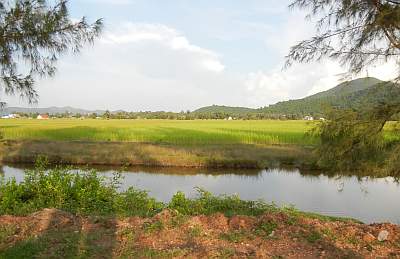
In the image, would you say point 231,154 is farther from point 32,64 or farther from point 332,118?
point 32,64

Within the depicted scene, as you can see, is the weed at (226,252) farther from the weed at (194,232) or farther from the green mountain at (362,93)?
the green mountain at (362,93)

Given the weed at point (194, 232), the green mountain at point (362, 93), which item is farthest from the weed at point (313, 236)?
the green mountain at point (362, 93)

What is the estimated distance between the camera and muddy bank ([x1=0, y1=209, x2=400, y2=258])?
573 centimetres

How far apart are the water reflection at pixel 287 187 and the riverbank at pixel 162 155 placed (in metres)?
1.38

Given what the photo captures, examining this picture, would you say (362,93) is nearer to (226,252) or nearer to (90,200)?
(226,252)

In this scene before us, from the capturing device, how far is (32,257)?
5656 mm

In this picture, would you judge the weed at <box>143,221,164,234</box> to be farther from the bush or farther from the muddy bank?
the bush

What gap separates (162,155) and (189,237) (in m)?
21.7

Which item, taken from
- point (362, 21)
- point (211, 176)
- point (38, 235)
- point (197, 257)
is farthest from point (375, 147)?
point (211, 176)

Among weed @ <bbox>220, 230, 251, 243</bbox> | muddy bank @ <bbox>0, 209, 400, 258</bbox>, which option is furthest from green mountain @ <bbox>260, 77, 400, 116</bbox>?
weed @ <bbox>220, 230, 251, 243</bbox>

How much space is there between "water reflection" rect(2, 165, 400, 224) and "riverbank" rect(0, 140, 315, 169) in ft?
4.53

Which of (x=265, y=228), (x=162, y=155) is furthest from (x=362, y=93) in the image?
(x=162, y=155)

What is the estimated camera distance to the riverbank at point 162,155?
2689cm

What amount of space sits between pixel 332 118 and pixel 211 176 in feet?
46.1
